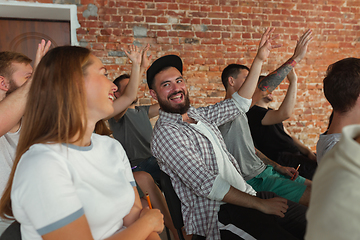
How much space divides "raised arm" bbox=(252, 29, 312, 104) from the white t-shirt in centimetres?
158

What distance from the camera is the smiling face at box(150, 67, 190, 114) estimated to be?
1881 millimetres

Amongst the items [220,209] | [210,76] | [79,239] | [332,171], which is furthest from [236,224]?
[210,76]

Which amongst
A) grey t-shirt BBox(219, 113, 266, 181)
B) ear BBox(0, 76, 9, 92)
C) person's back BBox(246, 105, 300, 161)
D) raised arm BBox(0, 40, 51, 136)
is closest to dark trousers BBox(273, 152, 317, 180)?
person's back BBox(246, 105, 300, 161)

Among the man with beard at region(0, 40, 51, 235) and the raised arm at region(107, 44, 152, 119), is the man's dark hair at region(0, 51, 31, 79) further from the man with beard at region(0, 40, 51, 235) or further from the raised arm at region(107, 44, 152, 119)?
the raised arm at region(107, 44, 152, 119)

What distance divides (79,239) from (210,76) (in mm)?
3205

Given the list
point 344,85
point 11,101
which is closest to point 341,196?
point 344,85

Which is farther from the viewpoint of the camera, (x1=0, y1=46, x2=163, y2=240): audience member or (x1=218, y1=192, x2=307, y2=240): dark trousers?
(x1=218, y1=192, x2=307, y2=240): dark trousers

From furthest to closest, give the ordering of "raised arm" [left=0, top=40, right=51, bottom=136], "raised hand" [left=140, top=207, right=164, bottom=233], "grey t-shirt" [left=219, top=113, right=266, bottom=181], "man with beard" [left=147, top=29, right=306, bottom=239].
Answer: "grey t-shirt" [left=219, top=113, right=266, bottom=181], "man with beard" [left=147, top=29, right=306, bottom=239], "raised arm" [left=0, top=40, right=51, bottom=136], "raised hand" [left=140, top=207, right=164, bottom=233]

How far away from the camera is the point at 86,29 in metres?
3.41

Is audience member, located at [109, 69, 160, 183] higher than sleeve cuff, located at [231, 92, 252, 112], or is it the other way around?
sleeve cuff, located at [231, 92, 252, 112]

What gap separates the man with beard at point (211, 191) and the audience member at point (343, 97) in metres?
0.46

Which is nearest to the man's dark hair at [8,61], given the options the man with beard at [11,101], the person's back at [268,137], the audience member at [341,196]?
the man with beard at [11,101]

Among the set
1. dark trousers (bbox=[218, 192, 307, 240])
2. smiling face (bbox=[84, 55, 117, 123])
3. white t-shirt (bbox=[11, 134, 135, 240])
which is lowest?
dark trousers (bbox=[218, 192, 307, 240])

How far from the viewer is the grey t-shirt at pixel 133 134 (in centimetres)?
272
